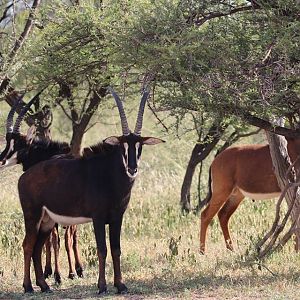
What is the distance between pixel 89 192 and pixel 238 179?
447 centimetres

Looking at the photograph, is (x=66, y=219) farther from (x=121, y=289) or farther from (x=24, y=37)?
(x=24, y=37)

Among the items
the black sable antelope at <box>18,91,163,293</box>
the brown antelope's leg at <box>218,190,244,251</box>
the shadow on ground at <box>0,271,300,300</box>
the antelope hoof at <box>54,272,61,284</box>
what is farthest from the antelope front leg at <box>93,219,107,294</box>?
the brown antelope's leg at <box>218,190,244,251</box>

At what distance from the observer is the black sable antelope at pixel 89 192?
30.2 ft

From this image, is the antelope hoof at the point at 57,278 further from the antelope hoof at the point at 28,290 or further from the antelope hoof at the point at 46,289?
the antelope hoof at the point at 28,290

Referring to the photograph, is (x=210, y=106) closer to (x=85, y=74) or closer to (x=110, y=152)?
(x=110, y=152)

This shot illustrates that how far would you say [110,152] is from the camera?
9.55m

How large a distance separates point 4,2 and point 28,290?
6.83m

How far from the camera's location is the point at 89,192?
930 cm

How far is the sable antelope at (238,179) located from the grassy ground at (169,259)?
0.50 meters

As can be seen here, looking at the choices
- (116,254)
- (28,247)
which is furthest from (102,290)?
(28,247)

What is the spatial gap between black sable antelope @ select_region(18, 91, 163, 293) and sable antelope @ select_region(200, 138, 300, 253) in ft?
12.5

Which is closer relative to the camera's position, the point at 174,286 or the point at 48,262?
the point at 174,286

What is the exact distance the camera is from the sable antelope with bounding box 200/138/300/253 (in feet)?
42.9

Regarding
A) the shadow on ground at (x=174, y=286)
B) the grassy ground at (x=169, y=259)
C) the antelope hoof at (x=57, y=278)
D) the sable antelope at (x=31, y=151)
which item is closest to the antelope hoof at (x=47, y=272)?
the sable antelope at (x=31, y=151)
